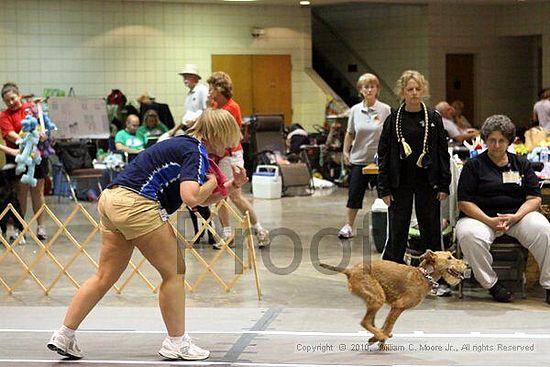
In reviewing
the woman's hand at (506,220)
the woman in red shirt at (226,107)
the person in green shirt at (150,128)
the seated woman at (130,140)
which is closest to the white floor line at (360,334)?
the woman's hand at (506,220)

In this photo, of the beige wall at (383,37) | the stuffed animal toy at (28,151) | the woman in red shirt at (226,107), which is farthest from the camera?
the beige wall at (383,37)

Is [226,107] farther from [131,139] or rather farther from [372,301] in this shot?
[131,139]

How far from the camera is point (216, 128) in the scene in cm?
434

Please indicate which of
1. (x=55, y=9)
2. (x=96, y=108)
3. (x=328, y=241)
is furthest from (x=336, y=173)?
(x=328, y=241)

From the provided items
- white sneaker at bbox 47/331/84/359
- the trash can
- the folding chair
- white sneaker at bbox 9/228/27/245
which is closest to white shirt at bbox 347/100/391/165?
the trash can

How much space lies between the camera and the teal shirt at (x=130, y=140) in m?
12.6

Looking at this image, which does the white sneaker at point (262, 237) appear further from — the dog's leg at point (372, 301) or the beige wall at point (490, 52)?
the beige wall at point (490, 52)

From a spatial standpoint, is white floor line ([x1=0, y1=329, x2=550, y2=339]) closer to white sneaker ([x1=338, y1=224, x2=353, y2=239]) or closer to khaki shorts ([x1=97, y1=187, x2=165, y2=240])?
khaki shorts ([x1=97, y1=187, x2=165, y2=240])

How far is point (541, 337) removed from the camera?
4809mm

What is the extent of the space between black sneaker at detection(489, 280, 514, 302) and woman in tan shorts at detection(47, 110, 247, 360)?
2.06 metres

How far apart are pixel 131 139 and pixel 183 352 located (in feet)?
27.9

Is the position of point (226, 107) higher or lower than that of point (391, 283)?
higher

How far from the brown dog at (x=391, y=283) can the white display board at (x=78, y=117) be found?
30.2 feet

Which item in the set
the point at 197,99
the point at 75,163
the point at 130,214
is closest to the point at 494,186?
the point at 130,214
